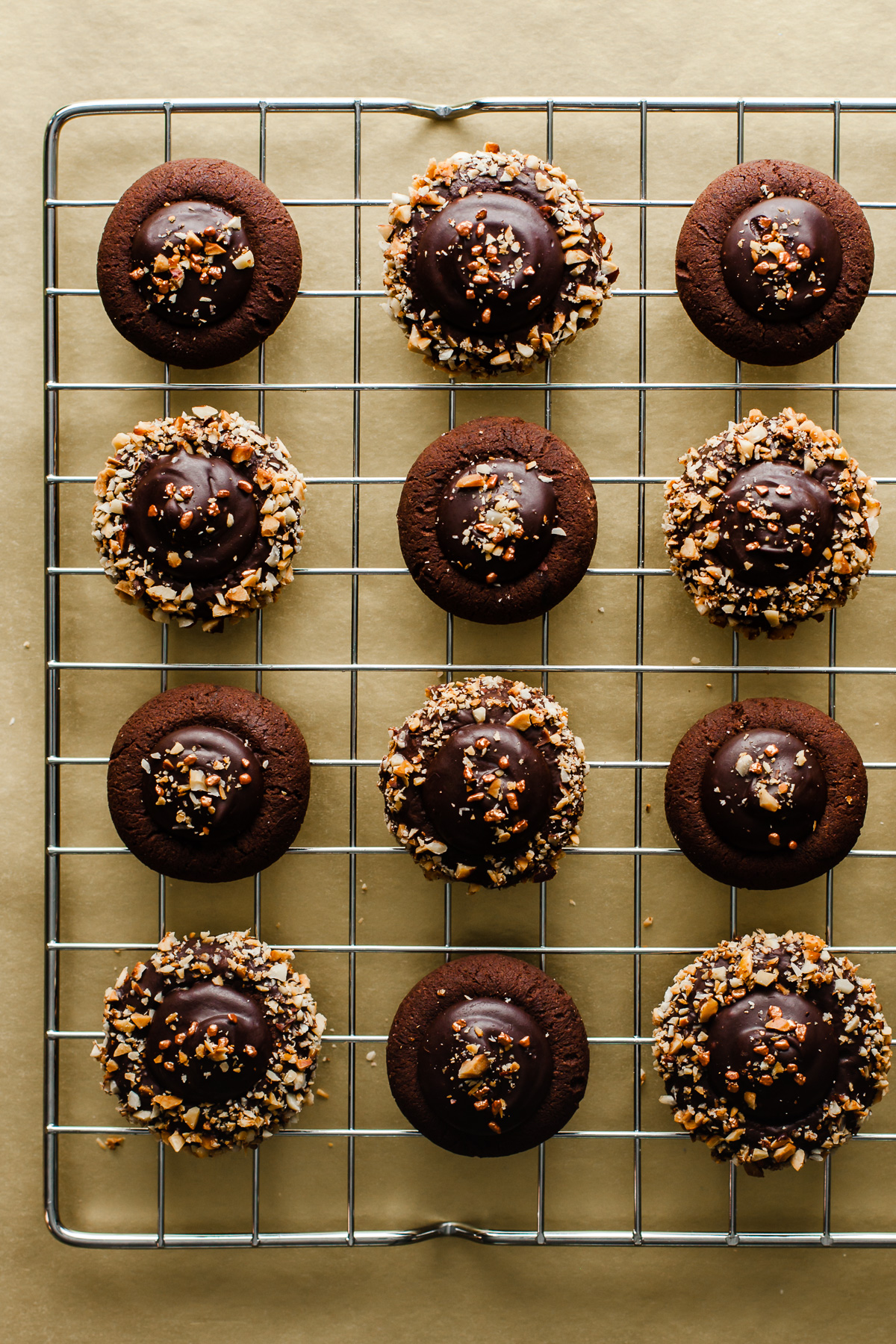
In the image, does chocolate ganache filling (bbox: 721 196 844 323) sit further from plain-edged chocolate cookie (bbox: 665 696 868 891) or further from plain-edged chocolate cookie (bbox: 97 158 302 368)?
plain-edged chocolate cookie (bbox: 97 158 302 368)

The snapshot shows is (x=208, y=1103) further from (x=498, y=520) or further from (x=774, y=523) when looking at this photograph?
(x=774, y=523)

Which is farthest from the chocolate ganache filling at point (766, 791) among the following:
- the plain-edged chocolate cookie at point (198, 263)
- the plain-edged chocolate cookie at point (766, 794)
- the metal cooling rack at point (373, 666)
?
the plain-edged chocolate cookie at point (198, 263)

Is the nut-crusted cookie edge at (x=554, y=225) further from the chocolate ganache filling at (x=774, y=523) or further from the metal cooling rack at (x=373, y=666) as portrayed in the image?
the chocolate ganache filling at (x=774, y=523)

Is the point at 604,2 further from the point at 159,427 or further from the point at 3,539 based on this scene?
the point at 3,539

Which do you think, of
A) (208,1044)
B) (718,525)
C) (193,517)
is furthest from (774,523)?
(208,1044)

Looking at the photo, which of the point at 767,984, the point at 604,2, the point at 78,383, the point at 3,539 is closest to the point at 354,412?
the point at 78,383

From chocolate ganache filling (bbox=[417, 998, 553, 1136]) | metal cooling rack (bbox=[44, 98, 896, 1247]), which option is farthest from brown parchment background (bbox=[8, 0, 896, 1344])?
chocolate ganache filling (bbox=[417, 998, 553, 1136])
